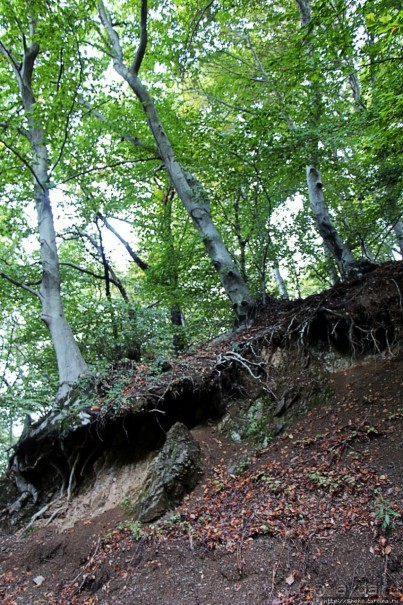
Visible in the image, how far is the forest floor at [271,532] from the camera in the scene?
3113mm

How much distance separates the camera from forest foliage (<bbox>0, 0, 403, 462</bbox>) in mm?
6941

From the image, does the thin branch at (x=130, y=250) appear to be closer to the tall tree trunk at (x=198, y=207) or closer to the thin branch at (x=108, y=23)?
the tall tree trunk at (x=198, y=207)

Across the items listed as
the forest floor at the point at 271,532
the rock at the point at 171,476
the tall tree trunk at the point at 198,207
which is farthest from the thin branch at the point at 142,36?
the rock at the point at 171,476

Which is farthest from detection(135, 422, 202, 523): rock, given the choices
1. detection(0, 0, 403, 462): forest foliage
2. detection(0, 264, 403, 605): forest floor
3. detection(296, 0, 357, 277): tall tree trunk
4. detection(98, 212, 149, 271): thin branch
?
detection(98, 212, 149, 271): thin branch

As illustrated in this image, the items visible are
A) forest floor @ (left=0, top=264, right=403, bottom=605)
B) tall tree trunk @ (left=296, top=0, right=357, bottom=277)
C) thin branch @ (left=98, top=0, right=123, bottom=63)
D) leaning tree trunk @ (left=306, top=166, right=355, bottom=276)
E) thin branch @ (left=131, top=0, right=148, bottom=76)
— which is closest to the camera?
forest floor @ (left=0, top=264, right=403, bottom=605)

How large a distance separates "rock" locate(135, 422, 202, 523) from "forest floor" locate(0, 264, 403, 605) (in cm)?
17

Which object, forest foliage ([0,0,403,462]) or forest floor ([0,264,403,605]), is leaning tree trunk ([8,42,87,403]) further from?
forest floor ([0,264,403,605])

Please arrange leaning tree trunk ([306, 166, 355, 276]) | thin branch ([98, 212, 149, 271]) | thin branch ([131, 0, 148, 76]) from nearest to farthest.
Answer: thin branch ([131, 0, 148, 76]) < leaning tree trunk ([306, 166, 355, 276]) < thin branch ([98, 212, 149, 271])

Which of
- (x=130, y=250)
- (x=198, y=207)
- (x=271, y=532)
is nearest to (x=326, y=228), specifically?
(x=198, y=207)

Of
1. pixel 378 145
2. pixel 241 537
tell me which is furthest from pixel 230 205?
pixel 241 537

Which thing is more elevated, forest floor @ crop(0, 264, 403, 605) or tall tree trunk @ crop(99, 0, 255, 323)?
tall tree trunk @ crop(99, 0, 255, 323)

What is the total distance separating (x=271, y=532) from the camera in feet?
12.2

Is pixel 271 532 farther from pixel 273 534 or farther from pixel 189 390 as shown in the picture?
pixel 189 390

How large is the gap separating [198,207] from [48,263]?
4.15m
